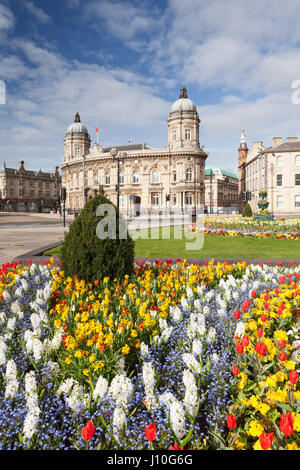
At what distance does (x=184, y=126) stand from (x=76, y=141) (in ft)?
103

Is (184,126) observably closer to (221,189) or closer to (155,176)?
(155,176)

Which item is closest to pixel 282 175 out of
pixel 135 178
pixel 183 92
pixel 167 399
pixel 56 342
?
pixel 135 178

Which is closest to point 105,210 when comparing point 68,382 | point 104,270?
point 104,270

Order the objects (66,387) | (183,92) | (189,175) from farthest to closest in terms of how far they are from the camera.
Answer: (183,92), (189,175), (66,387)

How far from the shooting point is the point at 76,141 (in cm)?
7875

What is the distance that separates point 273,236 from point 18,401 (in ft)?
50.4

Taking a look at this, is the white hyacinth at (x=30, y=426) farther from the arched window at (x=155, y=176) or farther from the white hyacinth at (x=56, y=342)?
the arched window at (x=155, y=176)

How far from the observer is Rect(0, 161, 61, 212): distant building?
292 ft

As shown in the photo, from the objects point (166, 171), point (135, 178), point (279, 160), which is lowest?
point (135, 178)

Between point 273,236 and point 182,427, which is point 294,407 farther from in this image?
point 273,236

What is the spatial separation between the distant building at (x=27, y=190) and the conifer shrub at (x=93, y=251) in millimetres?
87919

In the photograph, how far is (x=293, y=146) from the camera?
48.8 m

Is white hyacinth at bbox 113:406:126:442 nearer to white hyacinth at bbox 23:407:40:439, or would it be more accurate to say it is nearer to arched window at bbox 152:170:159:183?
white hyacinth at bbox 23:407:40:439

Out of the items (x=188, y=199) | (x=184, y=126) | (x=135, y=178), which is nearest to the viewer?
(x=188, y=199)
